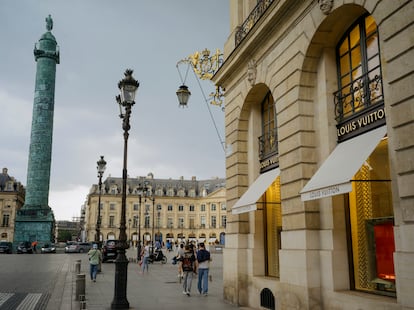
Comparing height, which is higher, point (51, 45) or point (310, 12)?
point (51, 45)

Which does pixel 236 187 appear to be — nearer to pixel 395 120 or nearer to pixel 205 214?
pixel 395 120

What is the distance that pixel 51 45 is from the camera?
6328cm

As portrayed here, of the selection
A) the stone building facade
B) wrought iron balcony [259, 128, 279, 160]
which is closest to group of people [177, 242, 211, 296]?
the stone building facade

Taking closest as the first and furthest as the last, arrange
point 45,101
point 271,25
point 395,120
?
1. point 395,120
2. point 271,25
3. point 45,101

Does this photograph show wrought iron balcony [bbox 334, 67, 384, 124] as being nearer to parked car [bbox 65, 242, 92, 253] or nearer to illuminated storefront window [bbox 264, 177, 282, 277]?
illuminated storefront window [bbox 264, 177, 282, 277]

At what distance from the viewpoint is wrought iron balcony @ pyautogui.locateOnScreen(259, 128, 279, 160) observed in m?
11.7

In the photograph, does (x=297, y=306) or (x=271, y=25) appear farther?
(x=271, y=25)

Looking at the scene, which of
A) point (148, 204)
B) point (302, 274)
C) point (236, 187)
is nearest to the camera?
point (302, 274)

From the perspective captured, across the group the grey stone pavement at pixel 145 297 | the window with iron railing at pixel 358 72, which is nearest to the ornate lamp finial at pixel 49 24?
the grey stone pavement at pixel 145 297

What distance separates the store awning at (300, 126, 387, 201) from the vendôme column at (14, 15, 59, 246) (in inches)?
2257

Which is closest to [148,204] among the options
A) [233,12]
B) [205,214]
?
[205,214]

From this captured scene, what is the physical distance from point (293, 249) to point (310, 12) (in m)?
4.99

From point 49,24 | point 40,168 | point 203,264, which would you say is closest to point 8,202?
point 40,168

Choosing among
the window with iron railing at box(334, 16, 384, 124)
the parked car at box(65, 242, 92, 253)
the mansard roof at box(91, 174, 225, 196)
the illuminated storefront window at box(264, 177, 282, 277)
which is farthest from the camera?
the mansard roof at box(91, 174, 225, 196)
